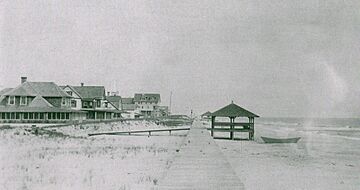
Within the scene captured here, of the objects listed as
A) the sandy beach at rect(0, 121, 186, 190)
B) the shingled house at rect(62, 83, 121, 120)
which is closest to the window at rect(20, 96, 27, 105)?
the shingled house at rect(62, 83, 121, 120)

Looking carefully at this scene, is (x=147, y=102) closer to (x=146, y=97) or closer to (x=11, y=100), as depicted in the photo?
(x=146, y=97)

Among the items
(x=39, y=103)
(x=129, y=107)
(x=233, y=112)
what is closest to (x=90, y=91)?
(x=39, y=103)

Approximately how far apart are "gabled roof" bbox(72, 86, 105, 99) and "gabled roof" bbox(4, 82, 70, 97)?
8604 millimetres

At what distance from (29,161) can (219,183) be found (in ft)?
31.2

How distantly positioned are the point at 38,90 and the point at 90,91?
39.1 ft

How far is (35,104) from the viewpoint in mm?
42188

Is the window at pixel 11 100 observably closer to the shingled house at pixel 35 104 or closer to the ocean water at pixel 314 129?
the shingled house at pixel 35 104

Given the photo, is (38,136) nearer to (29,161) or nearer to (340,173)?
(29,161)

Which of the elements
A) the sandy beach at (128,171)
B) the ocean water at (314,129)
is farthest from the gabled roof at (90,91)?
the sandy beach at (128,171)

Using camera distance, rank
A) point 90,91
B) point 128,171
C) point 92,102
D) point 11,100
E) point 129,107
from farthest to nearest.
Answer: point 129,107, point 90,91, point 92,102, point 11,100, point 128,171

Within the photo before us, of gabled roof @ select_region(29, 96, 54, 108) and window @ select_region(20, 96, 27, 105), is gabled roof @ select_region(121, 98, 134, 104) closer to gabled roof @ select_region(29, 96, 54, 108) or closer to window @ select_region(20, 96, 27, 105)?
gabled roof @ select_region(29, 96, 54, 108)

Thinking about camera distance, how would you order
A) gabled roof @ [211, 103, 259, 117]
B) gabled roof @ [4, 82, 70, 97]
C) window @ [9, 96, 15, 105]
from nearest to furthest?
gabled roof @ [211, 103, 259, 117], window @ [9, 96, 15, 105], gabled roof @ [4, 82, 70, 97]

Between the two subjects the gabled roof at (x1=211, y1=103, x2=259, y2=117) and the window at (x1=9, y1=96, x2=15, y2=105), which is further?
the window at (x1=9, y1=96, x2=15, y2=105)

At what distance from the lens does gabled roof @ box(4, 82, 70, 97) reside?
141 ft
